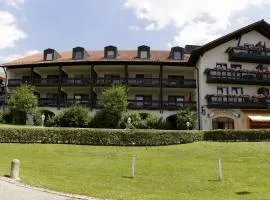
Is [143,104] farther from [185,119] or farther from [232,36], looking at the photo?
[232,36]

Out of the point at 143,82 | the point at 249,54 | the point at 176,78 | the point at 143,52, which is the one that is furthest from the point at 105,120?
the point at 249,54

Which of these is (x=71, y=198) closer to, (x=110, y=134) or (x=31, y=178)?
(x=31, y=178)

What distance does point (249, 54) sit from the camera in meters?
47.1

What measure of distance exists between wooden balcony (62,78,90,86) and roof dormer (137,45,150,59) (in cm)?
769

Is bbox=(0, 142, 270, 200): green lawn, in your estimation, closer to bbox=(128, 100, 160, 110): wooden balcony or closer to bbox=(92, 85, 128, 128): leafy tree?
bbox=(92, 85, 128, 128): leafy tree

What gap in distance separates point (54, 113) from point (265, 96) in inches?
1025

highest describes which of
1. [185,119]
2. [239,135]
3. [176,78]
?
[176,78]

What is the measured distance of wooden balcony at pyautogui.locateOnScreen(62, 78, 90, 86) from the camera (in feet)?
159

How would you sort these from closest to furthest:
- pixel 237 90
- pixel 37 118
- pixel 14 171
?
pixel 14 171
pixel 37 118
pixel 237 90

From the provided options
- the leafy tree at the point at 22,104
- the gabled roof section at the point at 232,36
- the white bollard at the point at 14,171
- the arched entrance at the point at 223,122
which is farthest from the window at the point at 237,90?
the white bollard at the point at 14,171

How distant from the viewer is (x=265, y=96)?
1786 inches

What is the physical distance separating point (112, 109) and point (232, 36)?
17833 millimetres

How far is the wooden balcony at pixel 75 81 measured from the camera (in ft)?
159

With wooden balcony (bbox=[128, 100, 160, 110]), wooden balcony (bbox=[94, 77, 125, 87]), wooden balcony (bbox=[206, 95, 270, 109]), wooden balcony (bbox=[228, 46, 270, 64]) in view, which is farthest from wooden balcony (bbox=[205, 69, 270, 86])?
wooden balcony (bbox=[94, 77, 125, 87])
